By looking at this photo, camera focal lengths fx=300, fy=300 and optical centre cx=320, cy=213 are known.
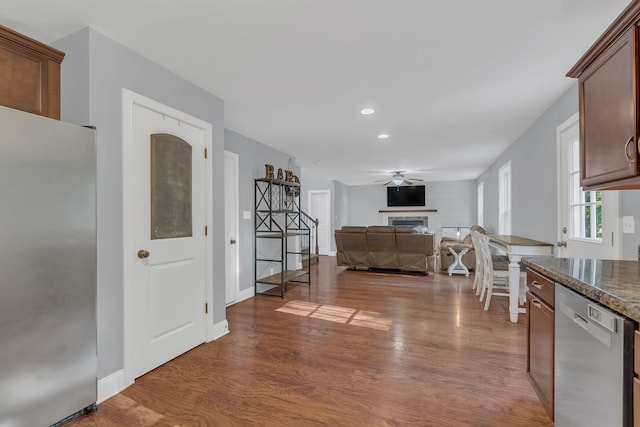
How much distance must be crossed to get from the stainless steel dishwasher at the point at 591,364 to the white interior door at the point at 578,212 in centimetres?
139

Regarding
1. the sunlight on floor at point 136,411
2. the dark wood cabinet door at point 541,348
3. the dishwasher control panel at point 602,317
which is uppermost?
the dishwasher control panel at point 602,317

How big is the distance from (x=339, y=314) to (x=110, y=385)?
2.34 m

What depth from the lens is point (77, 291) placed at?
180 centimetres

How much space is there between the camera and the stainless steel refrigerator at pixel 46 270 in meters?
1.52

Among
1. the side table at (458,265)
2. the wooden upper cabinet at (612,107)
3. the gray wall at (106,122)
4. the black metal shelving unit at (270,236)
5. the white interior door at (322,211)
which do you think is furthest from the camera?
the white interior door at (322,211)

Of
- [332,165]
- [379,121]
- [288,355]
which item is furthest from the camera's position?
[332,165]

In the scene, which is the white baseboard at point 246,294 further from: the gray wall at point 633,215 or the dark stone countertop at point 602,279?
the gray wall at point 633,215

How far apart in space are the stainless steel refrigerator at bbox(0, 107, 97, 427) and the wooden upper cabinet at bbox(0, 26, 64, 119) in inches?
8.5

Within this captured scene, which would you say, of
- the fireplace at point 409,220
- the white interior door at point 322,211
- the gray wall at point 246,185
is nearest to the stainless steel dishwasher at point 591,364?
the gray wall at point 246,185

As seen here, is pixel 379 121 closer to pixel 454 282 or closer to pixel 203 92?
pixel 203 92

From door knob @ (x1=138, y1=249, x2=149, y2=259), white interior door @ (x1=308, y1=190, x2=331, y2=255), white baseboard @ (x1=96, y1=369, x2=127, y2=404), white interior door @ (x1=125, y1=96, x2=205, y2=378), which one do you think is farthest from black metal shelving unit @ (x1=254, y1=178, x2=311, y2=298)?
white interior door @ (x1=308, y1=190, x2=331, y2=255)

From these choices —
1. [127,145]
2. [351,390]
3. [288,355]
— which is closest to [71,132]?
[127,145]

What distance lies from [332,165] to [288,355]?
16.2 feet

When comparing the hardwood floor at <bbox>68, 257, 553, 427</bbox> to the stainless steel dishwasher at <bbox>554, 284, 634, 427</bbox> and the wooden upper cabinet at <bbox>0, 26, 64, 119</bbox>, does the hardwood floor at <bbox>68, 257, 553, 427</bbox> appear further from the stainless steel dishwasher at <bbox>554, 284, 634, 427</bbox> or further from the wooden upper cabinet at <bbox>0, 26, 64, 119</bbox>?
the wooden upper cabinet at <bbox>0, 26, 64, 119</bbox>
